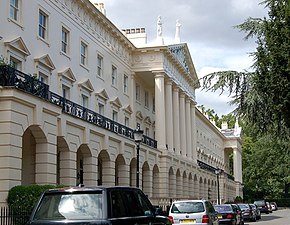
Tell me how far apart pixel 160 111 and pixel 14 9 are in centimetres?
2413

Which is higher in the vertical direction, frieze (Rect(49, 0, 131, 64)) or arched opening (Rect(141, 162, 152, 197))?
frieze (Rect(49, 0, 131, 64))

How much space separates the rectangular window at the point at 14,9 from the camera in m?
26.4

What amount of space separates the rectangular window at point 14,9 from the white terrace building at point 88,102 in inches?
1.9

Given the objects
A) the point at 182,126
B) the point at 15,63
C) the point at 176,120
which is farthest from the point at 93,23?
the point at 182,126

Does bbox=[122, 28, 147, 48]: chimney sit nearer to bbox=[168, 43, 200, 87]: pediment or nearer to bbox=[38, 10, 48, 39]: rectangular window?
bbox=[168, 43, 200, 87]: pediment

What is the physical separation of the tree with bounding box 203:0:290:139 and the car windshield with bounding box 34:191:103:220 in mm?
8169

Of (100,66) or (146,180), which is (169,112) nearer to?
(146,180)

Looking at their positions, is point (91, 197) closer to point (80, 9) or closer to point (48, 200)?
point (48, 200)

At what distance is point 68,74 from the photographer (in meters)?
32.4

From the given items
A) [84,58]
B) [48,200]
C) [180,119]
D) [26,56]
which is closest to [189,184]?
[180,119]

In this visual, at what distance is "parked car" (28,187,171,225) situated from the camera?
9938 mm

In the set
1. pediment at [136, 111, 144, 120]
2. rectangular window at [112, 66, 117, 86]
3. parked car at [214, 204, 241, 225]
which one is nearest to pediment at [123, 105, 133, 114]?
pediment at [136, 111, 144, 120]

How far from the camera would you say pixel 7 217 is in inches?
791

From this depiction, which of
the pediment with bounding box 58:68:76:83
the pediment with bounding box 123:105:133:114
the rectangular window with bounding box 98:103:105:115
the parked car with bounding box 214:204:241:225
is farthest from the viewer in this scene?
the pediment with bounding box 123:105:133:114
